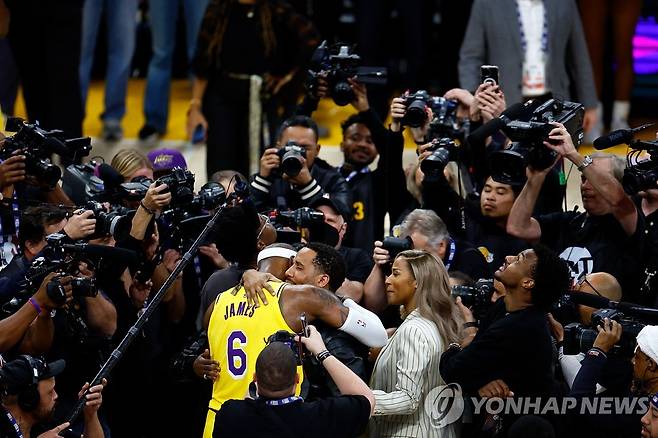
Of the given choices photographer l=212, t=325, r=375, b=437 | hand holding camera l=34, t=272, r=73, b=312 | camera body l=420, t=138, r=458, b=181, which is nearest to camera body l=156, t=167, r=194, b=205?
hand holding camera l=34, t=272, r=73, b=312

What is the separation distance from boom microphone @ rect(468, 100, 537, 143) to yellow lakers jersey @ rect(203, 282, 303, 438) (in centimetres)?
156

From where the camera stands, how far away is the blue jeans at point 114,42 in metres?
10.2

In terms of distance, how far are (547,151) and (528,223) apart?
50cm

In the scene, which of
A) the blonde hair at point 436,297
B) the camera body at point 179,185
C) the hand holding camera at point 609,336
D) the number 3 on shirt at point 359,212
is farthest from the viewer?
the number 3 on shirt at point 359,212

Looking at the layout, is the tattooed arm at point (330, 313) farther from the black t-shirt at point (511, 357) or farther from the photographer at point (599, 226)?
the photographer at point (599, 226)

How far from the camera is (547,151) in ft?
21.6

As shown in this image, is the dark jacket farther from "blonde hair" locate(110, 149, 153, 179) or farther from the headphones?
the headphones

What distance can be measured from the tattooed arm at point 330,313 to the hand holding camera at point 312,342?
0.17 m

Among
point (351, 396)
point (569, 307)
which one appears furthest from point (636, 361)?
point (351, 396)

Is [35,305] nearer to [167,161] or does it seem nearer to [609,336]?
[167,161]

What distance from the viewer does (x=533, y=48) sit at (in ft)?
30.0

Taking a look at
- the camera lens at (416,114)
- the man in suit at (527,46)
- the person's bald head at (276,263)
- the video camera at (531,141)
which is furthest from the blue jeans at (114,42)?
the video camera at (531,141)

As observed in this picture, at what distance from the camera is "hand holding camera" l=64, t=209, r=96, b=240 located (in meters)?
6.19

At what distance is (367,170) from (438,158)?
1318mm
